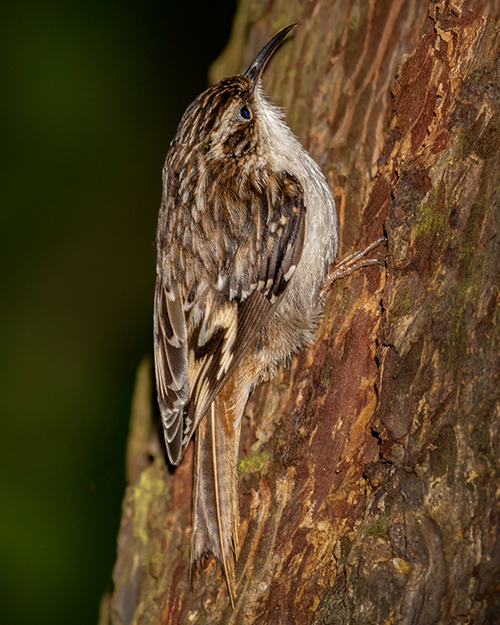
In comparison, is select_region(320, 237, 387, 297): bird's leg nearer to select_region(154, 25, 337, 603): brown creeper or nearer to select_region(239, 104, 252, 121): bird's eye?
select_region(154, 25, 337, 603): brown creeper

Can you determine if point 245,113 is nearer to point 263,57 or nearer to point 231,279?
point 263,57

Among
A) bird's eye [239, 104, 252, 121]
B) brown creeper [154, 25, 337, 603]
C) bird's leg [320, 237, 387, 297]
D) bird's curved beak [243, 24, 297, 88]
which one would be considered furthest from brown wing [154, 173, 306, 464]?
bird's curved beak [243, 24, 297, 88]

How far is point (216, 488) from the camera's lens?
2127 millimetres

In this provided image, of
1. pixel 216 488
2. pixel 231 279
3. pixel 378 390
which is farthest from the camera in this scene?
pixel 231 279

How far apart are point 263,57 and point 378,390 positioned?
61.1 inches

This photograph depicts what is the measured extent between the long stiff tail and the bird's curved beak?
1417 mm

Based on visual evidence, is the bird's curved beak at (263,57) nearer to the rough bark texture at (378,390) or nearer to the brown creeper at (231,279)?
the brown creeper at (231,279)

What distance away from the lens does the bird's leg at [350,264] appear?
209cm

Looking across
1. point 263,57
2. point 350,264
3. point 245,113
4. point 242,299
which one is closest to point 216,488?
point 242,299

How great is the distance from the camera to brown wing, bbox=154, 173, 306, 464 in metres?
2.19

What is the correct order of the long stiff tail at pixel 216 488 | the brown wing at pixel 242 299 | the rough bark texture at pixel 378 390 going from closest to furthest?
the rough bark texture at pixel 378 390
the long stiff tail at pixel 216 488
the brown wing at pixel 242 299

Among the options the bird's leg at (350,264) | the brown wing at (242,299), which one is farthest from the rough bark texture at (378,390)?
the brown wing at (242,299)

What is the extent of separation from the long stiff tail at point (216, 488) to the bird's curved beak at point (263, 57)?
1417 mm

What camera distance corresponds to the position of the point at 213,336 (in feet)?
7.27
